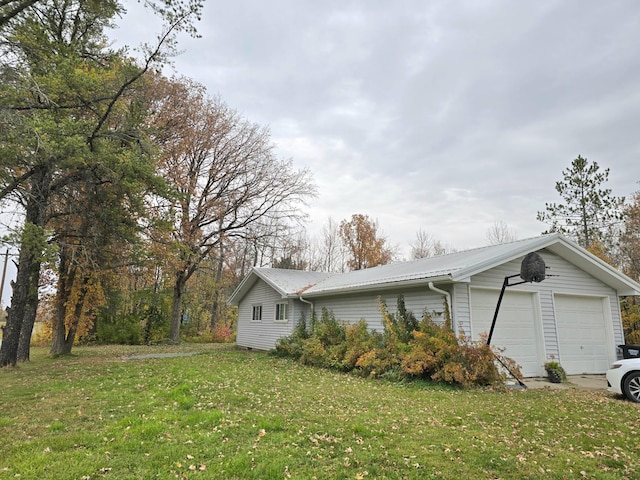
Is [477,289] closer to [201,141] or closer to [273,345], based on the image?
[273,345]

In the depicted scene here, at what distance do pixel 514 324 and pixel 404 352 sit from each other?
3.28 m

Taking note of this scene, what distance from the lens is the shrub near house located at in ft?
27.4

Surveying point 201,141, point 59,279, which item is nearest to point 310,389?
point 59,279

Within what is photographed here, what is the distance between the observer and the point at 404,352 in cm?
923

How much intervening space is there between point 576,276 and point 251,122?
1915cm

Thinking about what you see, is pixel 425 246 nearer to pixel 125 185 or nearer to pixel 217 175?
pixel 217 175

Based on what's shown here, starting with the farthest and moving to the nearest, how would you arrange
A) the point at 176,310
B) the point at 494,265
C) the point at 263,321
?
the point at 176,310 → the point at 263,321 → the point at 494,265

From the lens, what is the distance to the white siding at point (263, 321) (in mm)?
15906

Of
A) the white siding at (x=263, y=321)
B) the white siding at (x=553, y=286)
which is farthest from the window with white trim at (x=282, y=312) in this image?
the white siding at (x=553, y=286)

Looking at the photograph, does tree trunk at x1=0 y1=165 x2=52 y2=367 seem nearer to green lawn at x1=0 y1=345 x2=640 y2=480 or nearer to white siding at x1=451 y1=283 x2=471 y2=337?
green lawn at x1=0 y1=345 x2=640 y2=480

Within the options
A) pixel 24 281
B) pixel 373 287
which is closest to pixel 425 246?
pixel 373 287

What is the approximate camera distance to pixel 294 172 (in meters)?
24.2

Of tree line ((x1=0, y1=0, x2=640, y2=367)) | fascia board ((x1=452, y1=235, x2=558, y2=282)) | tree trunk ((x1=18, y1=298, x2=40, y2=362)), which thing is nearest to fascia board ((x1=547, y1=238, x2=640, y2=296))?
fascia board ((x1=452, y1=235, x2=558, y2=282))

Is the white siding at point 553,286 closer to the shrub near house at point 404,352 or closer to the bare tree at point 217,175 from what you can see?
the shrub near house at point 404,352
